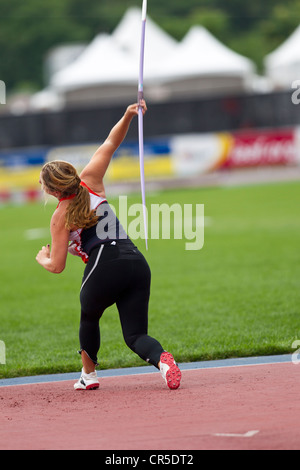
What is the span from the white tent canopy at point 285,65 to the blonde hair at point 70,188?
31.3 m

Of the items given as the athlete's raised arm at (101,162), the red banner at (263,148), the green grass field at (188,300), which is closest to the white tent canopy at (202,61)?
the red banner at (263,148)

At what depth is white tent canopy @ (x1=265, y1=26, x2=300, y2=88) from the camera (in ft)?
123

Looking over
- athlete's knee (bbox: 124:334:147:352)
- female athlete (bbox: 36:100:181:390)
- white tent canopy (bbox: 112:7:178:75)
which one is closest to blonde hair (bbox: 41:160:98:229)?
female athlete (bbox: 36:100:181:390)

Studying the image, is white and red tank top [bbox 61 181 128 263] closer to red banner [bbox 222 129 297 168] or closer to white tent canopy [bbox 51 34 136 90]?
red banner [bbox 222 129 297 168]

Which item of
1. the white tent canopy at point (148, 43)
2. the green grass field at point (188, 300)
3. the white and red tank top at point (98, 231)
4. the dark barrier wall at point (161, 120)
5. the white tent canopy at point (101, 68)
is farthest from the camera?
the white tent canopy at point (148, 43)

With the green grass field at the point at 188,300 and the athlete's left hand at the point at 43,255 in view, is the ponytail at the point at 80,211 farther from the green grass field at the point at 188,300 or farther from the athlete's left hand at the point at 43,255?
the green grass field at the point at 188,300

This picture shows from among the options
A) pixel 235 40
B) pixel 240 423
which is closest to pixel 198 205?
pixel 240 423

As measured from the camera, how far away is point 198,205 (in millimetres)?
23250

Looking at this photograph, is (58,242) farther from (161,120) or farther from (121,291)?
(161,120)

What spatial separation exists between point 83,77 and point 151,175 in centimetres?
1111

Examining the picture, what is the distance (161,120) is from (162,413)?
26490 mm

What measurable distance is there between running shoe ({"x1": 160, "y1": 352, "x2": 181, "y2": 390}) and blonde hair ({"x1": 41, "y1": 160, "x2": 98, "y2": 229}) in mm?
1067

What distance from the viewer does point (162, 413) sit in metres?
5.78

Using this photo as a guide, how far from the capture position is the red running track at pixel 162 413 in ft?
16.8
